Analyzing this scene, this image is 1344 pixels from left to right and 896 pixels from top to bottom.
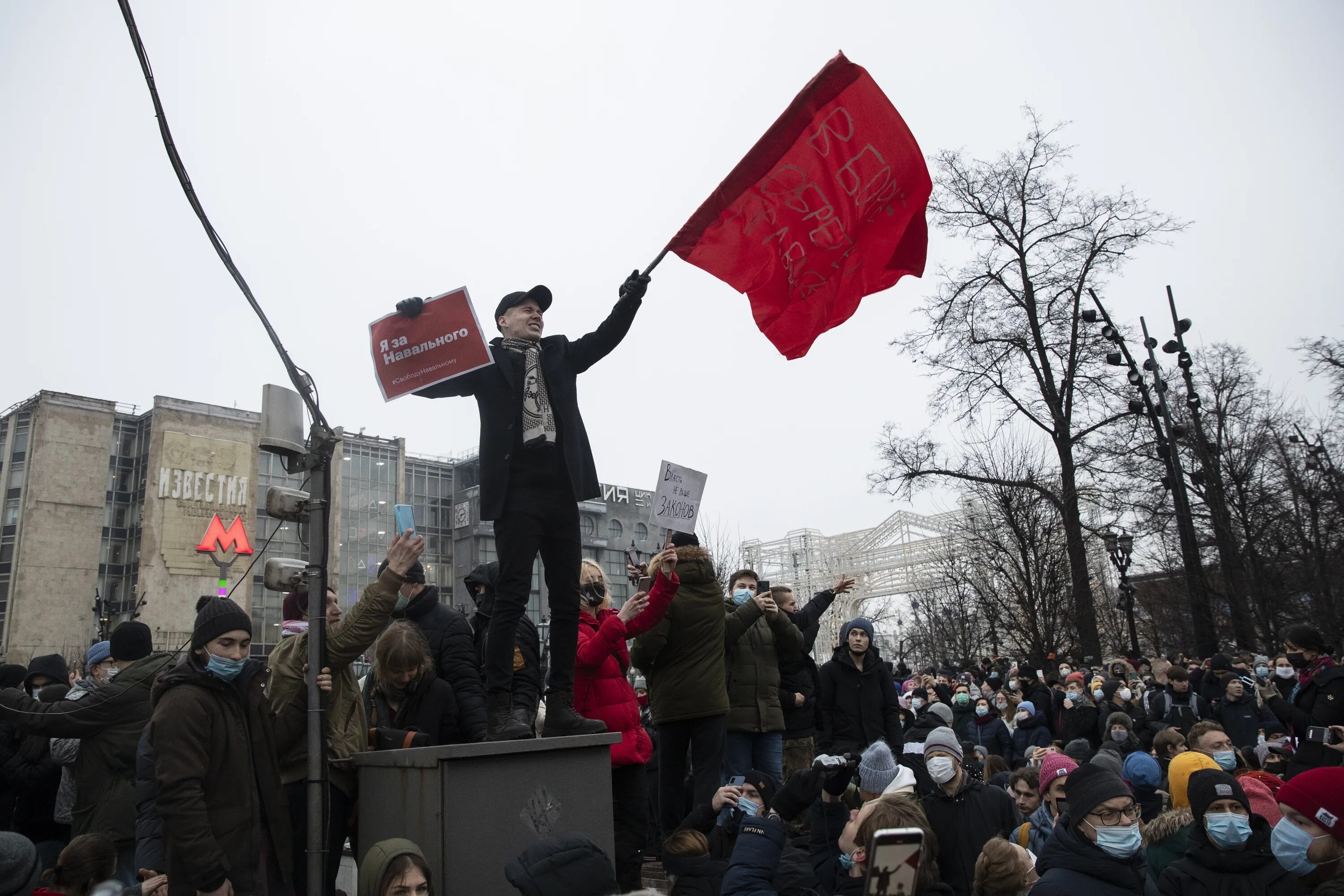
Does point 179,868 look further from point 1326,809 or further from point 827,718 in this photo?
point 827,718

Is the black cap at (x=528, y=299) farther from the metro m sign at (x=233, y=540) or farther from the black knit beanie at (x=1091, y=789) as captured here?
the metro m sign at (x=233, y=540)

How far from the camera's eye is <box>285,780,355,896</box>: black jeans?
506 cm

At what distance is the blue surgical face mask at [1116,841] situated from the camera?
4.22 metres

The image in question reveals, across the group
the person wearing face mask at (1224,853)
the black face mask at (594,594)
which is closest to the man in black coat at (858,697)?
the black face mask at (594,594)

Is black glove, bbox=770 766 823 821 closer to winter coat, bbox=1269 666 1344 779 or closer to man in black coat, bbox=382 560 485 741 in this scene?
man in black coat, bbox=382 560 485 741

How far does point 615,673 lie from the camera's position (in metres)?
6.19

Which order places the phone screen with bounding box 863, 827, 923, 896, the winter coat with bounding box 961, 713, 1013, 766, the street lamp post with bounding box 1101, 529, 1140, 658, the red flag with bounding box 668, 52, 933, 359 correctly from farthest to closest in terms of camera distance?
the street lamp post with bounding box 1101, 529, 1140, 658, the winter coat with bounding box 961, 713, 1013, 766, the red flag with bounding box 668, 52, 933, 359, the phone screen with bounding box 863, 827, 923, 896

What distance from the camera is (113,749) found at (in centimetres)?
554

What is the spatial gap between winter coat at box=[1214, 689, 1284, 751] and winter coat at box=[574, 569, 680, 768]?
7258 mm

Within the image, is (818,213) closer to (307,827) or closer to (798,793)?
(798,793)

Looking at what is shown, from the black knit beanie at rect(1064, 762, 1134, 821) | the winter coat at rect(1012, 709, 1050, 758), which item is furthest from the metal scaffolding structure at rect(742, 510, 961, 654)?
the black knit beanie at rect(1064, 762, 1134, 821)

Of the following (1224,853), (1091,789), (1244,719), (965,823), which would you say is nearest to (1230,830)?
(1224,853)

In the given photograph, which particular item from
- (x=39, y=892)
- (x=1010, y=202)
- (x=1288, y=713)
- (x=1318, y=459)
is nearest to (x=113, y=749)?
(x=39, y=892)

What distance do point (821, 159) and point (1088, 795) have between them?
4.27 metres
